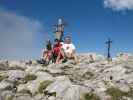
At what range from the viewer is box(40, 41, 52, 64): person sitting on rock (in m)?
31.4

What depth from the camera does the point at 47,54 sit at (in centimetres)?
3161

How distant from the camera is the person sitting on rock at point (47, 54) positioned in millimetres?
31359

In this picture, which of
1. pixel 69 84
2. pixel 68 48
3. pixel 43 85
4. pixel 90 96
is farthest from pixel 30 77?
pixel 68 48

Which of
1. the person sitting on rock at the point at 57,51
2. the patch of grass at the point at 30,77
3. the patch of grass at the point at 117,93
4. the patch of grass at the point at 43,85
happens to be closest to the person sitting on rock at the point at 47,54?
the person sitting on rock at the point at 57,51

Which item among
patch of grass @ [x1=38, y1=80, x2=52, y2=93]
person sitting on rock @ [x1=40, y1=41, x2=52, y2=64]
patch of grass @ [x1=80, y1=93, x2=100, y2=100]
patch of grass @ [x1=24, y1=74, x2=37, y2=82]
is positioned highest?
person sitting on rock @ [x1=40, y1=41, x2=52, y2=64]

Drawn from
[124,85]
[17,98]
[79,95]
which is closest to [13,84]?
[17,98]

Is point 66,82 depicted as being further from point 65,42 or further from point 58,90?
point 65,42

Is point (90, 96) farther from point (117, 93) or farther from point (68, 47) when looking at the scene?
point (68, 47)

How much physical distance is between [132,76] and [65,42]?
900cm

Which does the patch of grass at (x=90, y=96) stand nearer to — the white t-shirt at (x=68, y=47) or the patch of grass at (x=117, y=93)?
the patch of grass at (x=117, y=93)

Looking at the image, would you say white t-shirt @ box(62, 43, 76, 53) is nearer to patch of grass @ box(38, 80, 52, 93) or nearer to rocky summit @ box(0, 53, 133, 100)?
rocky summit @ box(0, 53, 133, 100)

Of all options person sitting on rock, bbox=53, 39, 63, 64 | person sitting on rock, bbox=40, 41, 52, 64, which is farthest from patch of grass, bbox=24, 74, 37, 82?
person sitting on rock, bbox=40, 41, 52, 64

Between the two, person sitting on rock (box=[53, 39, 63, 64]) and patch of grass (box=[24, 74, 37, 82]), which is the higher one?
person sitting on rock (box=[53, 39, 63, 64])

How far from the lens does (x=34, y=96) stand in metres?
19.3
